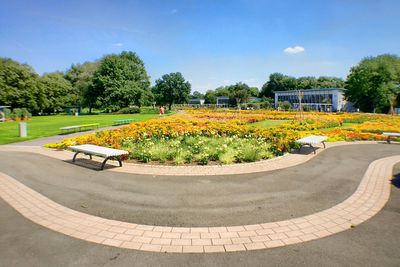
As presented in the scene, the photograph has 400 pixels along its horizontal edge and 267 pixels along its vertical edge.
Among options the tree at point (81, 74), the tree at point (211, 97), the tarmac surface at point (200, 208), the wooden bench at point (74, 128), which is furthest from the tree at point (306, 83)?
the tarmac surface at point (200, 208)

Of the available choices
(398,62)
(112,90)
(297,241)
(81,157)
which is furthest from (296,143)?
(398,62)

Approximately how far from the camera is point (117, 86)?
61.2 meters

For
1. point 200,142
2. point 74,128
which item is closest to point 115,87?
point 74,128

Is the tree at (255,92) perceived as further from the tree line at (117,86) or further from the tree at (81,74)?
the tree at (81,74)

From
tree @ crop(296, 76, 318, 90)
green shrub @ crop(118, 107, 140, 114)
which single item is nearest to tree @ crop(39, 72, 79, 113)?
green shrub @ crop(118, 107, 140, 114)

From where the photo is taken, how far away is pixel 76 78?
263 feet

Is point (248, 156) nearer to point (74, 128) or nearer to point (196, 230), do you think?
point (196, 230)

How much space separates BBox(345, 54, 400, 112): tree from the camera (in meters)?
63.2

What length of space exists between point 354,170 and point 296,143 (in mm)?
3780

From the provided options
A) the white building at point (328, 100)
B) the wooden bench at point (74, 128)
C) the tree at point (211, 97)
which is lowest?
the wooden bench at point (74, 128)

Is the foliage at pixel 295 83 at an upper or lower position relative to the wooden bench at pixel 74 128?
upper

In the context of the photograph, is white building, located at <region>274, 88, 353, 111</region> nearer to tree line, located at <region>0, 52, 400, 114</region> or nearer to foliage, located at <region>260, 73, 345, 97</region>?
tree line, located at <region>0, 52, 400, 114</region>

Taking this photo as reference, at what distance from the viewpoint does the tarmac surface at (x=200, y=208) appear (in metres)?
4.06

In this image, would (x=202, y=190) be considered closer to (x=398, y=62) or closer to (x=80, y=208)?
(x=80, y=208)
